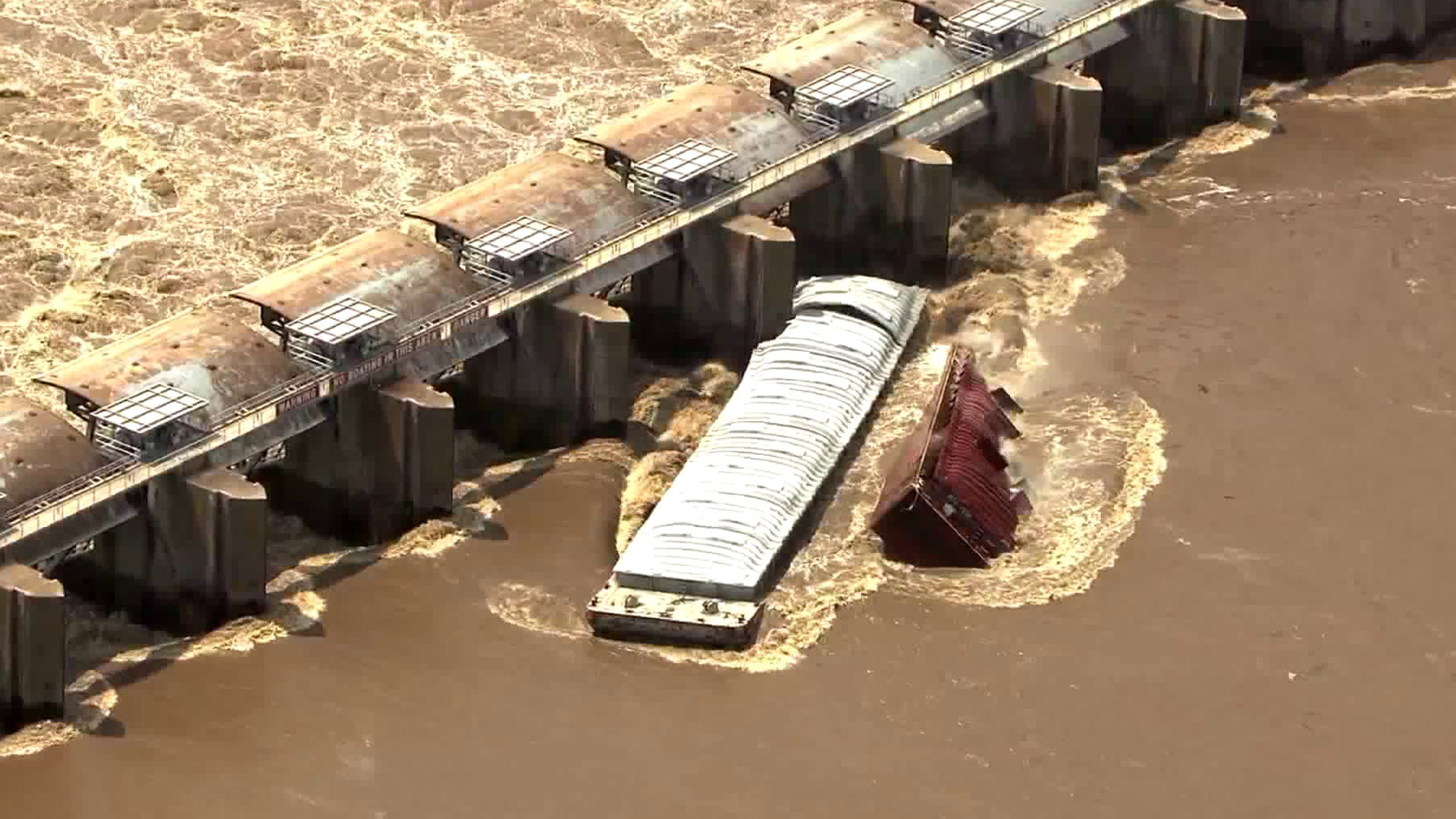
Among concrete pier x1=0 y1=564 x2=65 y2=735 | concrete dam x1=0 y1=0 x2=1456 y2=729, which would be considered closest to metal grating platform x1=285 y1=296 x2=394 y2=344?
concrete dam x1=0 y1=0 x2=1456 y2=729

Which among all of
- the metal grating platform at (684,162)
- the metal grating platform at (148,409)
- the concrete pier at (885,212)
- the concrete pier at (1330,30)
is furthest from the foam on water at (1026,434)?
the metal grating platform at (148,409)

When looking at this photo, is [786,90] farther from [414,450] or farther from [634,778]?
[634,778]

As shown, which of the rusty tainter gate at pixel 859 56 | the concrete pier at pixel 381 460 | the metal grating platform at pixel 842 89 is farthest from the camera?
the rusty tainter gate at pixel 859 56

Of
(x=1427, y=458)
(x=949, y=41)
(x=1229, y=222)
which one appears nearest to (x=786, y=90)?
(x=949, y=41)

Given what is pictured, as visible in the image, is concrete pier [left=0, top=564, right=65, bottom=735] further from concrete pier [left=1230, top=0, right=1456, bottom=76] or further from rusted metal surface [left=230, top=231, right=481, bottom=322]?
concrete pier [left=1230, top=0, right=1456, bottom=76]

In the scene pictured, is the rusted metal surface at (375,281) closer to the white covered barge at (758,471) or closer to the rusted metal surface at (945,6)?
the white covered barge at (758,471)

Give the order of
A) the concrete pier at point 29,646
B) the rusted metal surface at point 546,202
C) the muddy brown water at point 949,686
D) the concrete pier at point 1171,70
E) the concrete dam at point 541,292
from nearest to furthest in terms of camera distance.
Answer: the muddy brown water at point 949,686, the concrete pier at point 29,646, the concrete dam at point 541,292, the rusted metal surface at point 546,202, the concrete pier at point 1171,70

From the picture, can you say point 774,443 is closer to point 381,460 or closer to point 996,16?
point 381,460
